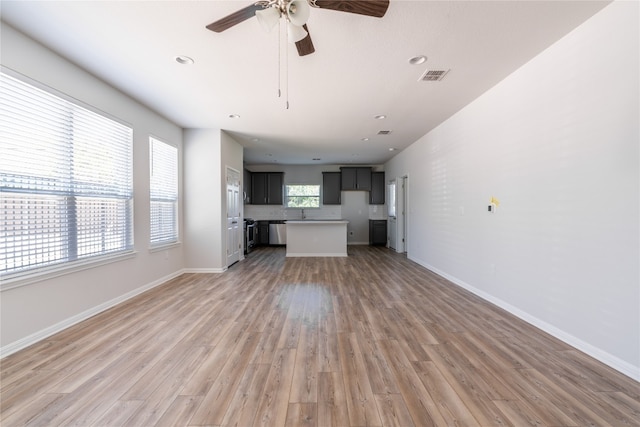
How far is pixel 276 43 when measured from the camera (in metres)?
2.40

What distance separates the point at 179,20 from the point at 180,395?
108 inches

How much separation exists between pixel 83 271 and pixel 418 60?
418cm

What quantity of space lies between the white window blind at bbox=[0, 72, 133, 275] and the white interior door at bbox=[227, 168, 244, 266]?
2.04 metres

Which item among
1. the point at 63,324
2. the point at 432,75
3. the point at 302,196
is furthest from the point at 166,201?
the point at 302,196

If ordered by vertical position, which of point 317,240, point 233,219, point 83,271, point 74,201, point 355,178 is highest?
point 355,178

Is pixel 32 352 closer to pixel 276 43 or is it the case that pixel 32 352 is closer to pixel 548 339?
pixel 276 43

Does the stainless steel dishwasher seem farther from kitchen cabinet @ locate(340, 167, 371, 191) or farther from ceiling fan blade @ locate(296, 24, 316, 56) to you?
ceiling fan blade @ locate(296, 24, 316, 56)

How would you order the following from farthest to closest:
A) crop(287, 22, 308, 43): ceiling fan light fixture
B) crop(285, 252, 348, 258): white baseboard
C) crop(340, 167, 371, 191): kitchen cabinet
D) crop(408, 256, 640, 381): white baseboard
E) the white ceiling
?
1. crop(340, 167, 371, 191): kitchen cabinet
2. crop(285, 252, 348, 258): white baseboard
3. the white ceiling
4. crop(408, 256, 640, 381): white baseboard
5. crop(287, 22, 308, 43): ceiling fan light fixture

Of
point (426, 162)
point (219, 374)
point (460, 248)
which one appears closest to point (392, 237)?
point (426, 162)

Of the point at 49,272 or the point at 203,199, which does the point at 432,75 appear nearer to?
→ the point at 203,199

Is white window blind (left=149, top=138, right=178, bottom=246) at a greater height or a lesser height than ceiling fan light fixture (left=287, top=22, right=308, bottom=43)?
lesser

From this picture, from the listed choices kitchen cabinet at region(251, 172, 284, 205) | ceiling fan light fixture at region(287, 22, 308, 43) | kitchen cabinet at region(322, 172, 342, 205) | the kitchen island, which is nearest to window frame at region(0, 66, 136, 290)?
ceiling fan light fixture at region(287, 22, 308, 43)

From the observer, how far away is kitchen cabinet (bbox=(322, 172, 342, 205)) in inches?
350

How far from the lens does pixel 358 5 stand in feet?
5.48
